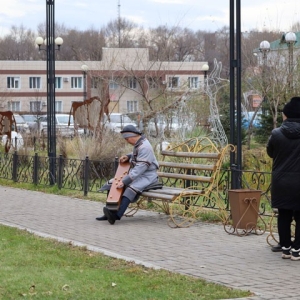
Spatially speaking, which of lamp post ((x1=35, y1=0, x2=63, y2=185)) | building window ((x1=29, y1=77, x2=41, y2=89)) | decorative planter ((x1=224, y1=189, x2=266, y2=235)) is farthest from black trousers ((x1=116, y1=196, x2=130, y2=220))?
building window ((x1=29, y1=77, x2=41, y2=89))

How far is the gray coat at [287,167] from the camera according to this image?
829cm

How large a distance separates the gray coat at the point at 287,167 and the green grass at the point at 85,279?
171 centimetres

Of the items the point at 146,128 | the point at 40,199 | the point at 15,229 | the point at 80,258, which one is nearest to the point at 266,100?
the point at 146,128

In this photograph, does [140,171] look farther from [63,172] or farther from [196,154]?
[63,172]

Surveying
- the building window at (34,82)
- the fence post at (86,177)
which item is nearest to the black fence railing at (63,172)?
the fence post at (86,177)

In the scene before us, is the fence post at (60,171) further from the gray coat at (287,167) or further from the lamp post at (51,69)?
the gray coat at (287,167)

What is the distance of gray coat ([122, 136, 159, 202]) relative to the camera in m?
11.3

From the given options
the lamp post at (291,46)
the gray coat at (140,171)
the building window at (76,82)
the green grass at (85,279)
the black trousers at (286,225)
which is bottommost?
the green grass at (85,279)

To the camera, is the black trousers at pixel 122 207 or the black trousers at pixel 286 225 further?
the black trousers at pixel 122 207

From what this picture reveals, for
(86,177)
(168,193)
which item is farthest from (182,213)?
(86,177)

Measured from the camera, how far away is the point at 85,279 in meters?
6.96

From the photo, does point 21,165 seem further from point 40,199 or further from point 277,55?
point 277,55

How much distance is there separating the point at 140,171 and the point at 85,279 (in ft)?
14.7

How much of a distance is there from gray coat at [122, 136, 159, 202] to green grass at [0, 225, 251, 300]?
2.72 meters
